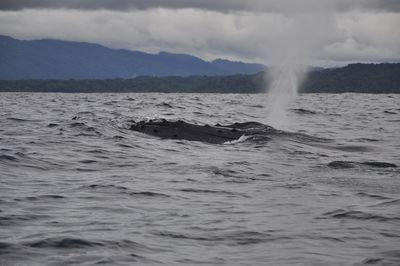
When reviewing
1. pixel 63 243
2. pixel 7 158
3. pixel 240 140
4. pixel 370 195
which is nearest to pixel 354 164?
pixel 370 195

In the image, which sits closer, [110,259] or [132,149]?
[110,259]

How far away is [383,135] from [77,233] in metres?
27.4

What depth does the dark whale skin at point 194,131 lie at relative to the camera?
28.0 meters

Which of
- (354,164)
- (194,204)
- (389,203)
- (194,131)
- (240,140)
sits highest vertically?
(194,131)

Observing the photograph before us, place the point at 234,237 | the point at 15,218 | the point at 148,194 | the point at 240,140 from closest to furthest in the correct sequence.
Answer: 1. the point at 234,237
2. the point at 15,218
3. the point at 148,194
4. the point at 240,140

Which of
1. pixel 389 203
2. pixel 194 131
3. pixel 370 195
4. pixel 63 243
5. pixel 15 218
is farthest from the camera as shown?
pixel 194 131

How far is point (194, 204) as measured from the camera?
14055 millimetres

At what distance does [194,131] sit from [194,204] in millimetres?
14897

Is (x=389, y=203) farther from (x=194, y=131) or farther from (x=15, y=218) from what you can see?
(x=194, y=131)

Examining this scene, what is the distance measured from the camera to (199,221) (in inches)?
482

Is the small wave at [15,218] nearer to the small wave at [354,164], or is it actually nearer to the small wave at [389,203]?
the small wave at [389,203]

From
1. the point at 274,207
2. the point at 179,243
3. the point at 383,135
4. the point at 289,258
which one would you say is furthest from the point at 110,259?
the point at 383,135

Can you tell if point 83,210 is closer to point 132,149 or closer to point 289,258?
point 289,258

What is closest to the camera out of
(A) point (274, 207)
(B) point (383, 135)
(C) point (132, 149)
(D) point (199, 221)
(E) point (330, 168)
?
(D) point (199, 221)
